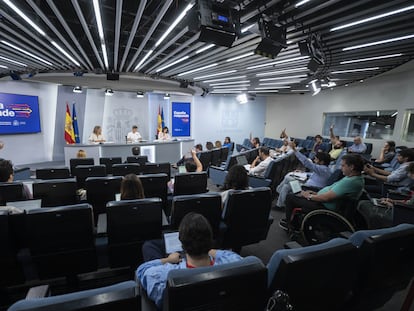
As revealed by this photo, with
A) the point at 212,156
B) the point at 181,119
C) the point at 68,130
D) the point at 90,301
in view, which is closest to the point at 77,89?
the point at 68,130

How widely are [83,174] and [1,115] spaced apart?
19.4 feet

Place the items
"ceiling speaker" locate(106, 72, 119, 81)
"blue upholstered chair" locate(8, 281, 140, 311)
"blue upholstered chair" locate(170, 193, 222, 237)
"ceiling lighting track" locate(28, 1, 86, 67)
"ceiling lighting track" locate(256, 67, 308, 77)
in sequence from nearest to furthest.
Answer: "blue upholstered chair" locate(8, 281, 140, 311)
"blue upholstered chair" locate(170, 193, 222, 237)
"ceiling lighting track" locate(28, 1, 86, 67)
"ceiling lighting track" locate(256, 67, 308, 77)
"ceiling speaker" locate(106, 72, 119, 81)

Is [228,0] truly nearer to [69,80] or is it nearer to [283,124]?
[69,80]

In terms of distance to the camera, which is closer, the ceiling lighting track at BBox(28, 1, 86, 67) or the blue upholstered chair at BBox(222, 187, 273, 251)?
the blue upholstered chair at BBox(222, 187, 273, 251)

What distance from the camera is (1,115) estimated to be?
7371 millimetres

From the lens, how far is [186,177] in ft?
11.0

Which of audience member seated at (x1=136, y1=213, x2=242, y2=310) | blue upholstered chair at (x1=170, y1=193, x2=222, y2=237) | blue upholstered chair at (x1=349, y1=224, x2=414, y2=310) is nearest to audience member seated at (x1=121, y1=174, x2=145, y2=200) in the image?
blue upholstered chair at (x1=170, y1=193, x2=222, y2=237)

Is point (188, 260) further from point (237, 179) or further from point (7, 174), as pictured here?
point (7, 174)

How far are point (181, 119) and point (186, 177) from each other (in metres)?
8.60

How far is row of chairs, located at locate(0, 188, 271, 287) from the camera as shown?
1851mm

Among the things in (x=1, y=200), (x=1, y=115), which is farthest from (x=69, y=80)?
(x=1, y=200)

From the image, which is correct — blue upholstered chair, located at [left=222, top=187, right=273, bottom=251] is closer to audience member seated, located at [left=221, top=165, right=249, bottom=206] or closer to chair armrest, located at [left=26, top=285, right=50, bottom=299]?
audience member seated, located at [left=221, top=165, right=249, bottom=206]

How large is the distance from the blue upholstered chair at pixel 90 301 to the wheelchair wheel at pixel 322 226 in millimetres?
2485

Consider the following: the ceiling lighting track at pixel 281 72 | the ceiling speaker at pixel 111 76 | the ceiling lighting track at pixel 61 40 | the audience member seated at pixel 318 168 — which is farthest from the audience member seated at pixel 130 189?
the ceiling speaker at pixel 111 76
